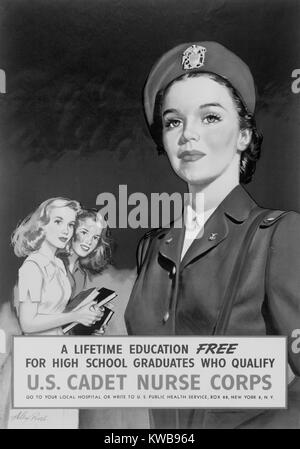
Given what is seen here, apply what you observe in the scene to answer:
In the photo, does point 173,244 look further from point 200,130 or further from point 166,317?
point 200,130

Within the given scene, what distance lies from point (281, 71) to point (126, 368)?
1564 mm

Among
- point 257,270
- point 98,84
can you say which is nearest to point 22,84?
point 98,84

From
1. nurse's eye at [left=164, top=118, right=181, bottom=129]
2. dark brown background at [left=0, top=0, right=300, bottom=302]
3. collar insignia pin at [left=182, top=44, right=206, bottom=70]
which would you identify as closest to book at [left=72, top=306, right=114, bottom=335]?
dark brown background at [left=0, top=0, right=300, bottom=302]

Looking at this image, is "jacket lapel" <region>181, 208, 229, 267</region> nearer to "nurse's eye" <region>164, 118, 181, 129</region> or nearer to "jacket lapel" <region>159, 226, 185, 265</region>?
"jacket lapel" <region>159, 226, 185, 265</region>

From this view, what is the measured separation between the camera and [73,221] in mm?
3008

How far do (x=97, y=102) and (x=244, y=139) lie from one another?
2.33 feet

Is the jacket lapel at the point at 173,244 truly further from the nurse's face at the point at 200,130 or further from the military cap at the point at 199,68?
the military cap at the point at 199,68

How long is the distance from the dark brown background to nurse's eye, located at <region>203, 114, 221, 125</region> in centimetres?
20

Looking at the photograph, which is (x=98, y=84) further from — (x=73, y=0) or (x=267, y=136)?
(x=267, y=136)

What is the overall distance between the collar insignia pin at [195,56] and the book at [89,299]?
3.73 ft

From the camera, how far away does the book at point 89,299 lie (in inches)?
118
